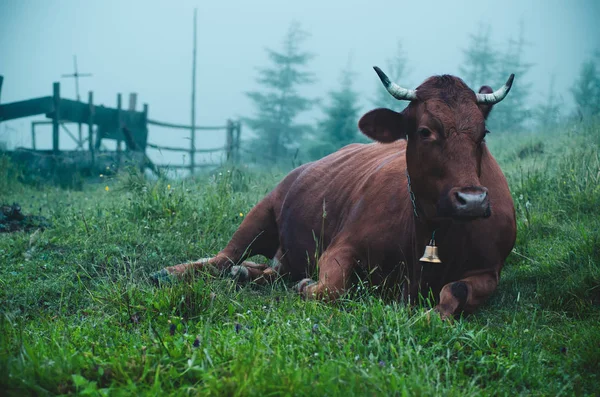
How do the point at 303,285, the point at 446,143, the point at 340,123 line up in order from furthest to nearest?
the point at 340,123 → the point at 303,285 → the point at 446,143

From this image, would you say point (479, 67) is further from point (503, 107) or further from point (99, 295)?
point (99, 295)

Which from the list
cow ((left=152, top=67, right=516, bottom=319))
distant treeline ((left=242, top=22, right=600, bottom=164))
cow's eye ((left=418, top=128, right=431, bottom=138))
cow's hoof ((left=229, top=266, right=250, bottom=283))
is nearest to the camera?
cow ((left=152, top=67, right=516, bottom=319))

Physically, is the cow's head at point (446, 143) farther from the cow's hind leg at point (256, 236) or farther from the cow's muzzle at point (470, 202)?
the cow's hind leg at point (256, 236)

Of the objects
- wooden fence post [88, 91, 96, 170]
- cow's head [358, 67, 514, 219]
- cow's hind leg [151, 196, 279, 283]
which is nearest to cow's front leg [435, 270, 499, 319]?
cow's head [358, 67, 514, 219]

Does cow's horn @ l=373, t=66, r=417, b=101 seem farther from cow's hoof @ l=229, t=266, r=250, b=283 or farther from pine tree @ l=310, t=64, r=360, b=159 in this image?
pine tree @ l=310, t=64, r=360, b=159

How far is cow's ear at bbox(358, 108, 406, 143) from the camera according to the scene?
413 cm

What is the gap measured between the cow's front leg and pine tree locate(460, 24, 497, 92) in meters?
46.7

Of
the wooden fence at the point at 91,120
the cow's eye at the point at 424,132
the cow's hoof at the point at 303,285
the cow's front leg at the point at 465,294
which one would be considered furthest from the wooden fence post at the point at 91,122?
the cow's front leg at the point at 465,294

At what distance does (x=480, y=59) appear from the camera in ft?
159

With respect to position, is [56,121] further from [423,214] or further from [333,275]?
[423,214]

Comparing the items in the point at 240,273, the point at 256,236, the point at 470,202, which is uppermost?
the point at 470,202

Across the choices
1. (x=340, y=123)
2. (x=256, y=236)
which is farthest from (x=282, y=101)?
(x=256, y=236)

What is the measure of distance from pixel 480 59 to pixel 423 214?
48.4 metres

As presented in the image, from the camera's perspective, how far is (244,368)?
7.29 feet
